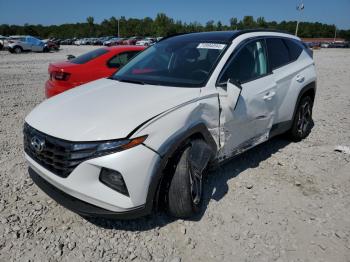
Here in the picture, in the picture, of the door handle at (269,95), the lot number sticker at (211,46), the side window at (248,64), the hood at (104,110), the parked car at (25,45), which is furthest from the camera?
the parked car at (25,45)

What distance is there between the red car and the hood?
9.38 feet

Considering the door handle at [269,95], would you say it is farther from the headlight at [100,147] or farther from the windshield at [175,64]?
the headlight at [100,147]

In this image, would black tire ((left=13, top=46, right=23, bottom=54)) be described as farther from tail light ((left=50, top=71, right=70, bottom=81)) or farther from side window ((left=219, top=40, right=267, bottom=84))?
side window ((left=219, top=40, right=267, bottom=84))

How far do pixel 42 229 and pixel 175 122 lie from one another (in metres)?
1.59

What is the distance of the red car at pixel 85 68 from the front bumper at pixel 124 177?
380 cm

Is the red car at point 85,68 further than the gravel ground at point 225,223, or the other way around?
the red car at point 85,68

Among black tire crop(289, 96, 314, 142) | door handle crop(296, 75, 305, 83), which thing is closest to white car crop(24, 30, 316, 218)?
door handle crop(296, 75, 305, 83)

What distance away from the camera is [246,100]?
335 centimetres

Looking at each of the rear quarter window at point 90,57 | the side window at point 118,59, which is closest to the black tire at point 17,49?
the rear quarter window at point 90,57

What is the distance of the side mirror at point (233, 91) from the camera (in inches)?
117

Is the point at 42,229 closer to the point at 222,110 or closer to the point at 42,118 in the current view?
the point at 42,118

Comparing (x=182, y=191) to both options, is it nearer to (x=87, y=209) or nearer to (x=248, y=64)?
(x=87, y=209)

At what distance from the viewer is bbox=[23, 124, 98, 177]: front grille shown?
2.32 m

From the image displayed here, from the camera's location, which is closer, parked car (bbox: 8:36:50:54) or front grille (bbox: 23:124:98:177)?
front grille (bbox: 23:124:98:177)
